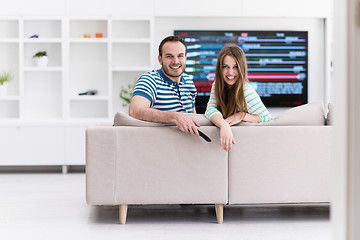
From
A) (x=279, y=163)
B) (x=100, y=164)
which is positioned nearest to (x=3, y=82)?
(x=100, y=164)

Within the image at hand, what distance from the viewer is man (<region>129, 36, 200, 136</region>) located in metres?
2.94

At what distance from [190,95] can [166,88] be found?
0.25m

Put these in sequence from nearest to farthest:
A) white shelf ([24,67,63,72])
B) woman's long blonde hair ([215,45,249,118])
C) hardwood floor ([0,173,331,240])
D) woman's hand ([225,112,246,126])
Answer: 1. hardwood floor ([0,173,331,240])
2. woman's hand ([225,112,246,126])
3. woman's long blonde hair ([215,45,249,118])
4. white shelf ([24,67,63,72])

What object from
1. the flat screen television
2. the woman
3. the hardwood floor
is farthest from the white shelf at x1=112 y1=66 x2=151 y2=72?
the woman

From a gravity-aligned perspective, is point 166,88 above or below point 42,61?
below

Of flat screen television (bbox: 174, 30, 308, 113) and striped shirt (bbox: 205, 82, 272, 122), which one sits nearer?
striped shirt (bbox: 205, 82, 272, 122)

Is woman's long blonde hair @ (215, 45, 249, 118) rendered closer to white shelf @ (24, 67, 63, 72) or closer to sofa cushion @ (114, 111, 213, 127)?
sofa cushion @ (114, 111, 213, 127)

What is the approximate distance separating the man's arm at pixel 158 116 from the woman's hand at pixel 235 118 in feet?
0.60

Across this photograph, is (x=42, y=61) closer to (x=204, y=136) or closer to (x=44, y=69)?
(x=44, y=69)

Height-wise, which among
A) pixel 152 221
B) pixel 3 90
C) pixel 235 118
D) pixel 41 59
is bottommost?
pixel 152 221

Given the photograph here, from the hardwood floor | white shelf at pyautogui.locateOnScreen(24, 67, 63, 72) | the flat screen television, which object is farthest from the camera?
the flat screen television

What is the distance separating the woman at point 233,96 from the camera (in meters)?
2.88

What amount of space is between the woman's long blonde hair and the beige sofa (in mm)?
159

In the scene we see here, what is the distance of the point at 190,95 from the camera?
11.0 feet
